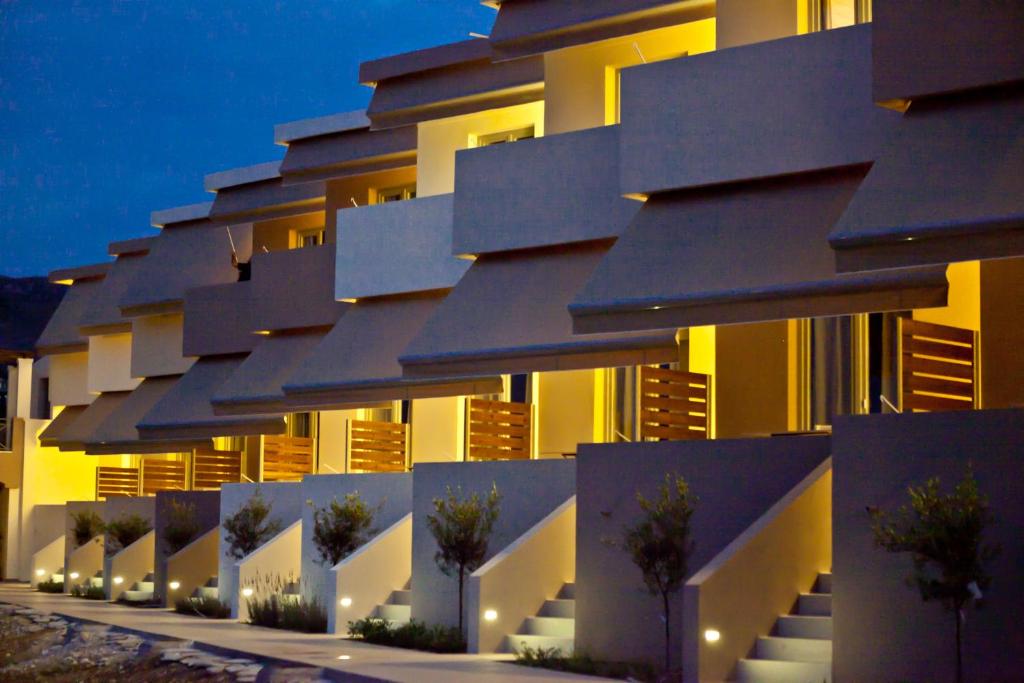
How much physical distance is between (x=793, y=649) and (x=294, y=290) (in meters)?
16.9

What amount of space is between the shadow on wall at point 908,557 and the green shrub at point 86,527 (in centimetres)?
2690

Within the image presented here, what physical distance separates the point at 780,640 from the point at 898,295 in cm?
391

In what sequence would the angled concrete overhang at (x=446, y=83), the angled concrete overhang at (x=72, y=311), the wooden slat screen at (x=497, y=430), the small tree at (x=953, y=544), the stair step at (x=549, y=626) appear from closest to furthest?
the small tree at (x=953, y=544) → the stair step at (x=549, y=626) → the wooden slat screen at (x=497, y=430) → the angled concrete overhang at (x=446, y=83) → the angled concrete overhang at (x=72, y=311)

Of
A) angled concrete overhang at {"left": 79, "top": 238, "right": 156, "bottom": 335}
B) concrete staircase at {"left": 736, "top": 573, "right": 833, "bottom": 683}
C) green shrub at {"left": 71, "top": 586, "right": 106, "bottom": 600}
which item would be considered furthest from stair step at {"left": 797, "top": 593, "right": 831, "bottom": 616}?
angled concrete overhang at {"left": 79, "top": 238, "right": 156, "bottom": 335}

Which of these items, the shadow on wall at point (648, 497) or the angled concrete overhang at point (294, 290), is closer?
the shadow on wall at point (648, 497)

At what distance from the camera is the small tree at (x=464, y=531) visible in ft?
75.2

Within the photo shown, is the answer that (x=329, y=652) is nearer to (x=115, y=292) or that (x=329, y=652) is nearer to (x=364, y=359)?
(x=364, y=359)

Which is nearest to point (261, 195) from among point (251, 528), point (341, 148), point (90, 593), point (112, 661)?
point (341, 148)

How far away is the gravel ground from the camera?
19.2 meters

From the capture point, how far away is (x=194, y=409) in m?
34.9

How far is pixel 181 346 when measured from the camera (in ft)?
128

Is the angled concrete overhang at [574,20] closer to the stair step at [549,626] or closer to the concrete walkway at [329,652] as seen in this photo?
the stair step at [549,626]

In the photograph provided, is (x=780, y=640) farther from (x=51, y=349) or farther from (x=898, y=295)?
(x=51, y=349)

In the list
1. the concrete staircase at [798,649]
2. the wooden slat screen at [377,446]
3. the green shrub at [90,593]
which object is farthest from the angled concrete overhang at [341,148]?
the concrete staircase at [798,649]
